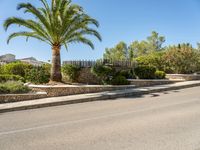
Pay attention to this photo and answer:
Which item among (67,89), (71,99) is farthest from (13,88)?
(71,99)

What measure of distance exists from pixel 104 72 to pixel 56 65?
10.4 feet

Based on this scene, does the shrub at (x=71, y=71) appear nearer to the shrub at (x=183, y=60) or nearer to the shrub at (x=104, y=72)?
the shrub at (x=104, y=72)

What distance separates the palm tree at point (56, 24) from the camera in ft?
66.5

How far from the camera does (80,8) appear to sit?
69.3 ft

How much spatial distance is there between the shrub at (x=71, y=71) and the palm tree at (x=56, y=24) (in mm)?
953

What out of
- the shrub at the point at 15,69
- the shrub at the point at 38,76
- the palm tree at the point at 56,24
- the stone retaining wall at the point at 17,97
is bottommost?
the stone retaining wall at the point at 17,97

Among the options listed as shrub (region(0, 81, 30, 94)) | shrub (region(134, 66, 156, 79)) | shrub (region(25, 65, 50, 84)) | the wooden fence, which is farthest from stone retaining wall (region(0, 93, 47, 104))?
shrub (region(134, 66, 156, 79))

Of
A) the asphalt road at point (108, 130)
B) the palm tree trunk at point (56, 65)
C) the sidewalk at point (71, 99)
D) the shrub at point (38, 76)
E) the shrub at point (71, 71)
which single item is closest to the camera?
the asphalt road at point (108, 130)

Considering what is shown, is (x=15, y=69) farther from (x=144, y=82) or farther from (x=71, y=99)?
(x=71, y=99)

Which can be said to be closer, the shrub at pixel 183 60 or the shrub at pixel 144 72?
the shrub at pixel 144 72

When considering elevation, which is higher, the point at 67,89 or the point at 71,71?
the point at 71,71

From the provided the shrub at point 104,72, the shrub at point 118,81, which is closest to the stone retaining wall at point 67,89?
the shrub at point 118,81

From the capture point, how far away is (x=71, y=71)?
21797 millimetres

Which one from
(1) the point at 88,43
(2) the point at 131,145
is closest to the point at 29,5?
(1) the point at 88,43
